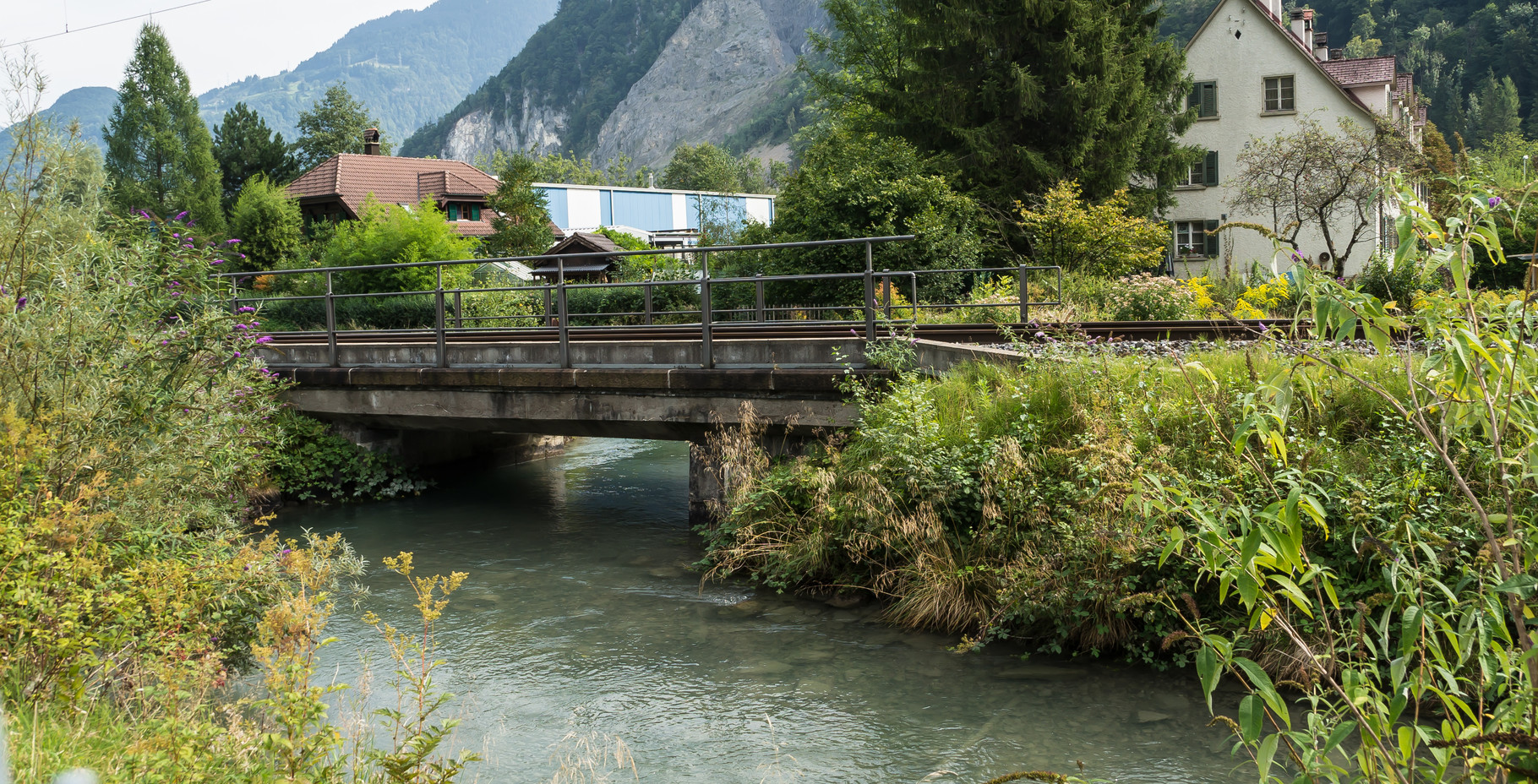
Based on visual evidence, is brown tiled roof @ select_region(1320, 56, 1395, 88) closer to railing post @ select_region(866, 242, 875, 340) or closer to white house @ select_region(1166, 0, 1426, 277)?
white house @ select_region(1166, 0, 1426, 277)

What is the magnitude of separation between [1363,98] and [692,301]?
24.4 m

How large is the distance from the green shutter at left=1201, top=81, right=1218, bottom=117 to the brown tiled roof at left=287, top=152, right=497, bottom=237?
1125 inches

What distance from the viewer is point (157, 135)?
4091 centimetres

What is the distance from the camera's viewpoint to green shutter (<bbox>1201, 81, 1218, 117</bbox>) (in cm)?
3209

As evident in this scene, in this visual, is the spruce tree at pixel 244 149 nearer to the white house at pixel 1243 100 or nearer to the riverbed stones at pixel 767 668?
the white house at pixel 1243 100

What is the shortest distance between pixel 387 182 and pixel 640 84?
4143 inches

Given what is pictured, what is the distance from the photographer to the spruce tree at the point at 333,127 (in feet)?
220

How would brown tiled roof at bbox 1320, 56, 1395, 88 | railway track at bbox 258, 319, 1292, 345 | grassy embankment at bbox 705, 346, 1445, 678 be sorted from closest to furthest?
1. grassy embankment at bbox 705, 346, 1445, 678
2. railway track at bbox 258, 319, 1292, 345
3. brown tiled roof at bbox 1320, 56, 1395, 88

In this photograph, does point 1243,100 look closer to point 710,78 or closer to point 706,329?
point 706,329

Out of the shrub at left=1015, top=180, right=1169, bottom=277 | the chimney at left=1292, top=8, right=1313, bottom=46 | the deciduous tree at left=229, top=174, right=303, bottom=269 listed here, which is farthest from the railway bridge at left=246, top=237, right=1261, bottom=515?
the chimney at left=1292, top=8, right=1313, bottom=46

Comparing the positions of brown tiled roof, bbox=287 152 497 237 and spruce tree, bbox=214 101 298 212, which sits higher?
spruce tree, bbox=214 101 298 212

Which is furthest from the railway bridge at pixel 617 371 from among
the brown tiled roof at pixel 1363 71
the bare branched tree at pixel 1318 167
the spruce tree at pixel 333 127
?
the spruce tree at pixel 333 127

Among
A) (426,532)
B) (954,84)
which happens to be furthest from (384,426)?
(954,84)

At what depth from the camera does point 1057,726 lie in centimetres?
570
